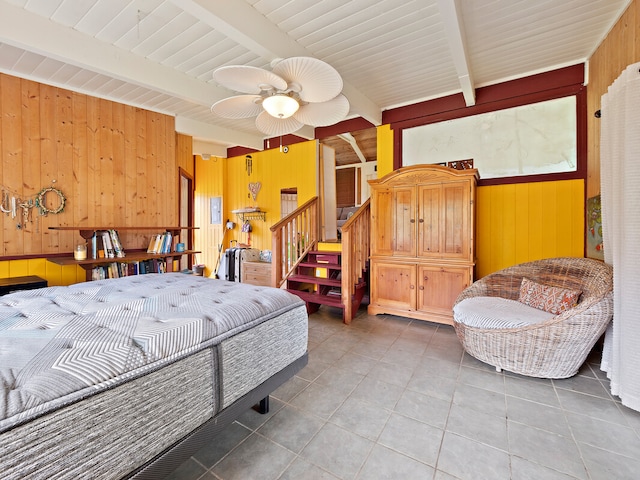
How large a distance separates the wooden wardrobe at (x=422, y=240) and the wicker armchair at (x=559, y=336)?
839 mm

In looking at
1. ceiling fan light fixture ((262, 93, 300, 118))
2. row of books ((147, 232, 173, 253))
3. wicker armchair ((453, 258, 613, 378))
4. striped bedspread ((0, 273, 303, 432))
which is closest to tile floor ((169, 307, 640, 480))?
wicker armchair ((453, 258, 613, 378))

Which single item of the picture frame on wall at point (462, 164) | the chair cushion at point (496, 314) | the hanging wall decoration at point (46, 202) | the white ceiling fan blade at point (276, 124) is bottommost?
the chair cushion at point (496, 314)

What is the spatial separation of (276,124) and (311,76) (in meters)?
0.90

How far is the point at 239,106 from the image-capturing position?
2.51 m

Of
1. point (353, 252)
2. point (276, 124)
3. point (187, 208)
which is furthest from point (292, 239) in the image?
point (187, 208)

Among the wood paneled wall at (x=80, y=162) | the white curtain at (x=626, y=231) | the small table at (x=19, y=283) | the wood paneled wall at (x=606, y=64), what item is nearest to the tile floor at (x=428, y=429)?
the white curtain at (x=626, y=231)

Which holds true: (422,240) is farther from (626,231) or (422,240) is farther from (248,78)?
(248,78)

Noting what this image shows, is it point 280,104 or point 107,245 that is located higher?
point 280,104

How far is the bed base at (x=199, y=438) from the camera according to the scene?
1.05 meters

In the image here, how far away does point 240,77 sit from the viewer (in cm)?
206

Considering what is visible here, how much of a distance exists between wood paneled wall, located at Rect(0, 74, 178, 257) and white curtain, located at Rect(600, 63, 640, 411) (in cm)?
489

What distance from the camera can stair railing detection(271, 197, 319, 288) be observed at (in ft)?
13.6

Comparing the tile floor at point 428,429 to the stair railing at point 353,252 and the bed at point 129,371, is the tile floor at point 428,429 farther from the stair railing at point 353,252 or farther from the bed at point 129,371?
the stair railing at point 353,252

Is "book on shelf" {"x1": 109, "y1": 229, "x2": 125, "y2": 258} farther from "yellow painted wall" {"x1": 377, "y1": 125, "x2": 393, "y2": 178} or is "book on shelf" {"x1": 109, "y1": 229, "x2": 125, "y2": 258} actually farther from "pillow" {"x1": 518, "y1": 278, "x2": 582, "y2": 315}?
"pillow" {"x1": 518, "y1": 278, "x2": 582, "y2": 315}
